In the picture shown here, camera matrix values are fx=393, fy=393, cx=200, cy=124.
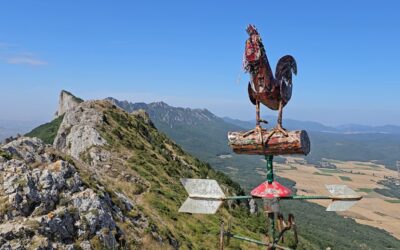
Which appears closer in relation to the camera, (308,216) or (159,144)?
(159,144)

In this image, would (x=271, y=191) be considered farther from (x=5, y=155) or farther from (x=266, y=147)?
(x=5, y=155)

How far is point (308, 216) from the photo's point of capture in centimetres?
15538

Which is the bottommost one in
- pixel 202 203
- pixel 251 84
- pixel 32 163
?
pixel 32 163

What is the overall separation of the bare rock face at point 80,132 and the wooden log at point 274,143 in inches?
1502

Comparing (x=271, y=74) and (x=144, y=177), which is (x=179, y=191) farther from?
(x=271, y=74)

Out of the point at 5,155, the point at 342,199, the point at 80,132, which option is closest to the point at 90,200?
the point at 5,155

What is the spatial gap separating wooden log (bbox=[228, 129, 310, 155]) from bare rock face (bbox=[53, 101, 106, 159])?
38148mm

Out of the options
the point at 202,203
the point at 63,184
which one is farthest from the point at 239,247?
the point at 202,203

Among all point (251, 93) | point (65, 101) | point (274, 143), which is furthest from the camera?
point (65, 101)

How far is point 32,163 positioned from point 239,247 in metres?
18.9

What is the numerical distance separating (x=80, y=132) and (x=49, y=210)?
2874cm

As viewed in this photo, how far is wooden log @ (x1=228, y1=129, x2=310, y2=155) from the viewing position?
20.8 feet

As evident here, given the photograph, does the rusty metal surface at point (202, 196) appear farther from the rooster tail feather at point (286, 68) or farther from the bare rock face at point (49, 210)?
the bare rock face at point (49, 210)

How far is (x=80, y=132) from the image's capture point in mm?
46594
